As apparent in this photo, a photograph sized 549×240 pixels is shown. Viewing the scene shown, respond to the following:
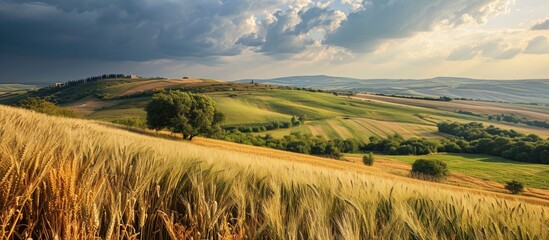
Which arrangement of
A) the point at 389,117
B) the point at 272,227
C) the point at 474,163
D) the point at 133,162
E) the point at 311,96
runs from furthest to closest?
the point at 311,96 → the point at 389,117 → the point at 474,163 → the point at 133,162 → the point at 272,227

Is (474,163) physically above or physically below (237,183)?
below

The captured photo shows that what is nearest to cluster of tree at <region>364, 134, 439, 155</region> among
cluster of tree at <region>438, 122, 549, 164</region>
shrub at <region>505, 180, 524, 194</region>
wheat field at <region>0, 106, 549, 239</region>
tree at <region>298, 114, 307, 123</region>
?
cluster of tree at <region>438, 122, 549, 164</region>

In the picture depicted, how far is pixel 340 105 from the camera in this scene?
18225cm

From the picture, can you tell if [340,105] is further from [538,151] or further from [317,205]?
[317,205]

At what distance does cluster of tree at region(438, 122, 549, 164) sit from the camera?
114438 millimetres

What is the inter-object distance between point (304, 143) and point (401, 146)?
3877 centimetres

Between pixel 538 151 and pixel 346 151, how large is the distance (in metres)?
64.5

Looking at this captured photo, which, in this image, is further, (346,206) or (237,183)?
(237,183)

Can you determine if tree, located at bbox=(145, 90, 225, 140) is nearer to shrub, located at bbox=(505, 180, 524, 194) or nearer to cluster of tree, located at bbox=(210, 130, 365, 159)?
cluster of tree, located at bbox=(210, 130, 365, 159)

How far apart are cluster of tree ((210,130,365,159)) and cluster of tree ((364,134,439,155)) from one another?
5.50m

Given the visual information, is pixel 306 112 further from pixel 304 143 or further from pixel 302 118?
pixel 304 143

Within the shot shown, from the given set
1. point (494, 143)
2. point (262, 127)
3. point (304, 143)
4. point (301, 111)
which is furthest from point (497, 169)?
point (301, 111)

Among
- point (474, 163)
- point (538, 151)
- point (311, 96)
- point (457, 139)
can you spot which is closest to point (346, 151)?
point (474, 163)

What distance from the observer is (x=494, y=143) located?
127062 millimetres
